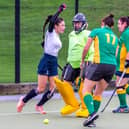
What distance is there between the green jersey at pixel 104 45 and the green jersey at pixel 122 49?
1.28 m

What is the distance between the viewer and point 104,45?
11062mm

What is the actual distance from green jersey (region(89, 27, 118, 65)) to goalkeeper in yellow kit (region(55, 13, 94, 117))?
854mm

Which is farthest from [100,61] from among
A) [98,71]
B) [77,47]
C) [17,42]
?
[17,42]

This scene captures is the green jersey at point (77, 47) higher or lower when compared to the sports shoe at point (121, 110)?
higher

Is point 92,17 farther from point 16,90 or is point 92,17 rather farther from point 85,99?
point 85,99

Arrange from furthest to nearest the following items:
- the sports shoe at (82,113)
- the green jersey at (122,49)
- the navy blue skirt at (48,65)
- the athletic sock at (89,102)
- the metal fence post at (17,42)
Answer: the metal fence post at (17,42) < the green jersey at (122,49) < the navy blue skirt at (48,65) < the sports shoe at (82,113) < the athletic sock at (89,102)

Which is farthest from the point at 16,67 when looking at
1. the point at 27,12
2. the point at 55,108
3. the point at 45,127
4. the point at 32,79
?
the point at 27,12

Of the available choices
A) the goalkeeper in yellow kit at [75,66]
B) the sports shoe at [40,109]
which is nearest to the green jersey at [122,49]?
the goalkeeper in yellow kit at [75,66]

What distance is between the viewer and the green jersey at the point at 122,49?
12.4 m

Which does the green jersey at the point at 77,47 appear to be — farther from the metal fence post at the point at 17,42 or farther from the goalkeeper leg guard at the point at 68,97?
the metal fence post at the point at 17,42

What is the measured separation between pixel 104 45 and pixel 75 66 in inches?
47.5

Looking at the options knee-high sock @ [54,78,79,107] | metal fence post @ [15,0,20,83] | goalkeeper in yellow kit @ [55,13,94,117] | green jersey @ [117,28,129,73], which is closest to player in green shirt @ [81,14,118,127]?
goalkeeper in yellow kit @ [55,13,94,117]

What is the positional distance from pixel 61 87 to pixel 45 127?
1.23m

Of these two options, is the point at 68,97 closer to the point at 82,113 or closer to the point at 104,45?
the point at 82,113
